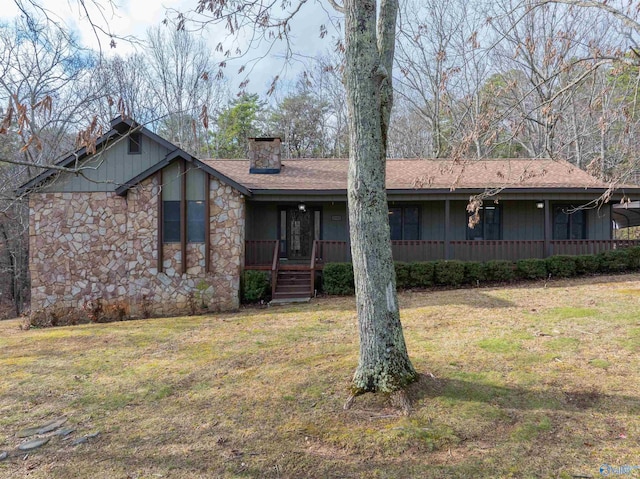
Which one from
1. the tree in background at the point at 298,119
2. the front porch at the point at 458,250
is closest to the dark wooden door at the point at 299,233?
the front porch at the point at 458,250

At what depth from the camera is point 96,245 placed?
1025 centimetres

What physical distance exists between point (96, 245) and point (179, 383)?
685 centimetres

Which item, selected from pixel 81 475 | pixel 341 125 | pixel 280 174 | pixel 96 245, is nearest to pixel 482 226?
pixel 280 174

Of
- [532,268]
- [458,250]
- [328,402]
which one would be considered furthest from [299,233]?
[328,402]

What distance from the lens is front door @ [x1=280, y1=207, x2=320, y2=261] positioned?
43.9 ft

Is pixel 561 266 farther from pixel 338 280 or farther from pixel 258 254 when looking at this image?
pixel 258 254

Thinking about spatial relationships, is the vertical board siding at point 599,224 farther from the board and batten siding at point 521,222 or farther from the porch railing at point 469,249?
the board and batten siding at point 521,222

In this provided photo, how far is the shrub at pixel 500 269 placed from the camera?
11492 mm

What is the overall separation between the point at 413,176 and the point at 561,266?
16.9ft

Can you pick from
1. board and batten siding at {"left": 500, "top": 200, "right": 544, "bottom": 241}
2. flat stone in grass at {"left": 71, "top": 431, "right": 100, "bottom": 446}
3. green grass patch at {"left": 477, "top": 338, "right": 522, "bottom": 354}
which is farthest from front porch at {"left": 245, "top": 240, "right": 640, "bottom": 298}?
flat stone in grass at {"left": 71, "top": 431, "right": 100, "bottom": 446}

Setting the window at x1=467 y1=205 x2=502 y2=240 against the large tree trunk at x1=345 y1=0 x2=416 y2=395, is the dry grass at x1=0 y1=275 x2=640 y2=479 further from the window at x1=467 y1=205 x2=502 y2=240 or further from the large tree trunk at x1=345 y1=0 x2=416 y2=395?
the window at x1=467 y1=205 x2=502 y2=240

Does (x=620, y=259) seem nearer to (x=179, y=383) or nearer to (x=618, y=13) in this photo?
(x=618, y=13)

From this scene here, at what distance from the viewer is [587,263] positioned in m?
11.6

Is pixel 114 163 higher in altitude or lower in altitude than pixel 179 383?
higher
